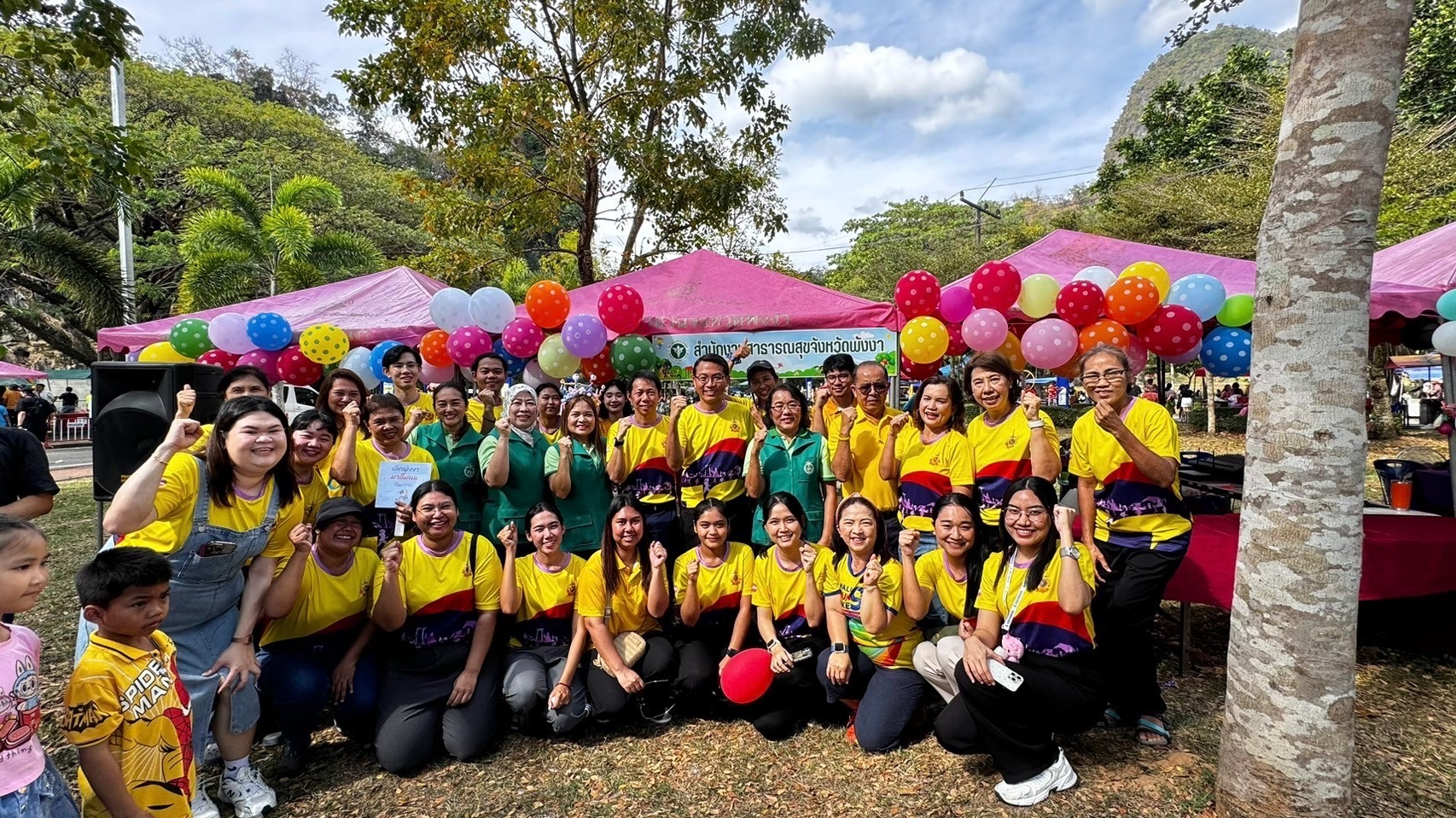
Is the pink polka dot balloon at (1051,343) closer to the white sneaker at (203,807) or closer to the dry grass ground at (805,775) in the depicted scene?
the dry grass ground at (805,775)

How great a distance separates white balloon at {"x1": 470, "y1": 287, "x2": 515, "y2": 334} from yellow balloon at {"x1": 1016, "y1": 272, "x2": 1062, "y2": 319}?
3.73 metres

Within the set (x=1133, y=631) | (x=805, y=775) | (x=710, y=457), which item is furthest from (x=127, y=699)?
(x=1133, y=631)

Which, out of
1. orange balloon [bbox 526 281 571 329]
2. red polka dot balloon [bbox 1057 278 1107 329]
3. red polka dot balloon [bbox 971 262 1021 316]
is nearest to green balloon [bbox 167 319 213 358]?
orange balloon [bbox 526 281 571 329]

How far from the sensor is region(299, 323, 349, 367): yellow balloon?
5293mm

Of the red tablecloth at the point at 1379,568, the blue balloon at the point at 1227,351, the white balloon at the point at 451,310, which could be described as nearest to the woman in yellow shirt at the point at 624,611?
A: the white balloon at the point at 451,310

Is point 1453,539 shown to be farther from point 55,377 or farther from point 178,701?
point 55,377

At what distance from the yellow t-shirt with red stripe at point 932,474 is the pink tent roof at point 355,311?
3925 millimetres

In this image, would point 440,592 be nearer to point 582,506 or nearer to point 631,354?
point 582,506

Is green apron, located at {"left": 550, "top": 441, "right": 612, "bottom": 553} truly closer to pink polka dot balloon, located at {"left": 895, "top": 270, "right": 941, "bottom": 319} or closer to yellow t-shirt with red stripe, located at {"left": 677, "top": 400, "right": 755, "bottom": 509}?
yellow t-shirt with red stripe, located at {"left": 677, "top": 400, "right": 755, "bottom": 509}

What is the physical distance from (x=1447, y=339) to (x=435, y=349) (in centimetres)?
679

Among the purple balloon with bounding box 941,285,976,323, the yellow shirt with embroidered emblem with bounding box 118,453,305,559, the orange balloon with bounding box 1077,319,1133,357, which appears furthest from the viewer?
the purple balloon with bounding box 941,285,976,323

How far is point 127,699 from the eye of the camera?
6.81ft

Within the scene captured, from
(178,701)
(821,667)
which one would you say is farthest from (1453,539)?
(178,701)

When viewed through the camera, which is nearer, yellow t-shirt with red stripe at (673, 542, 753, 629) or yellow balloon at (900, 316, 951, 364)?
yellow t-shirt with red stripe at (673, 542, 753, 629)
